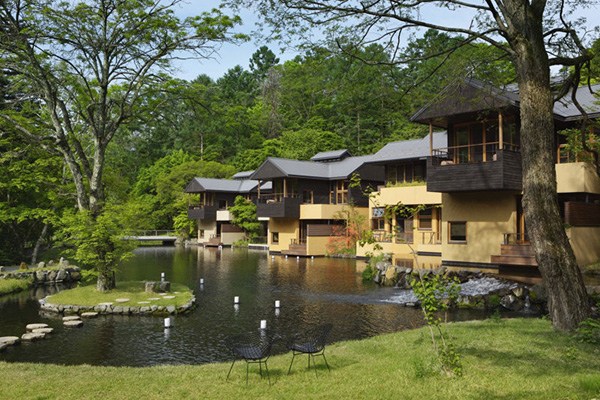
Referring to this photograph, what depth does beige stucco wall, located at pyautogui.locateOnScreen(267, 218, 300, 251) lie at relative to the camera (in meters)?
40.3

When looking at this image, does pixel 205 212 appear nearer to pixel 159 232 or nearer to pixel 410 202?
pixel 159 232

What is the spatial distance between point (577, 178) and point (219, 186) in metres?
37.0

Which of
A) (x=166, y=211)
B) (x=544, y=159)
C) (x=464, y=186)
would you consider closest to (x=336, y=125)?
(x=166, y=211)

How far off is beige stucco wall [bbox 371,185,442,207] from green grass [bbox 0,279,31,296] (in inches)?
775

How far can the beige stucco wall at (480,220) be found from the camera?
923 inches

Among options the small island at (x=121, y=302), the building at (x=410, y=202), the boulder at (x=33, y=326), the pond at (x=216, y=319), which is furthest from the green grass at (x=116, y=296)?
the building at (x=410, y=202)

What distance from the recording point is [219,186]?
51.7 meters

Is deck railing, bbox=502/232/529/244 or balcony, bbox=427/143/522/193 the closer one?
balcony, bbox=427/143/522/193

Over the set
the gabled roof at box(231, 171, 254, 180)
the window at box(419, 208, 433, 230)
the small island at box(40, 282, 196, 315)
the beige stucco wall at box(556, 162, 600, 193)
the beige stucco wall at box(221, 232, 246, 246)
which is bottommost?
the small island at box(40, 282, 196, 315)

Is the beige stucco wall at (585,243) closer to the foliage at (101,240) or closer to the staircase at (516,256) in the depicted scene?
the staircase at (516,256)

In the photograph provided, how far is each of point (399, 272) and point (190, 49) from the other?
1411 cm

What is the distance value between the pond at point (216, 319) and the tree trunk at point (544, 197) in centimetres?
548

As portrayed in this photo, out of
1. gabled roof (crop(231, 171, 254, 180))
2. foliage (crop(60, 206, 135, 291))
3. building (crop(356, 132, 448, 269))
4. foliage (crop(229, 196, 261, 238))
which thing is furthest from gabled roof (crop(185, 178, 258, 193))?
foliage (crop(60, 206, 135, 291))

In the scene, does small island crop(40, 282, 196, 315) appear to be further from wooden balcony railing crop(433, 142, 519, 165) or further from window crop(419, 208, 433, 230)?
window crop(419, 208, 433, 230)
